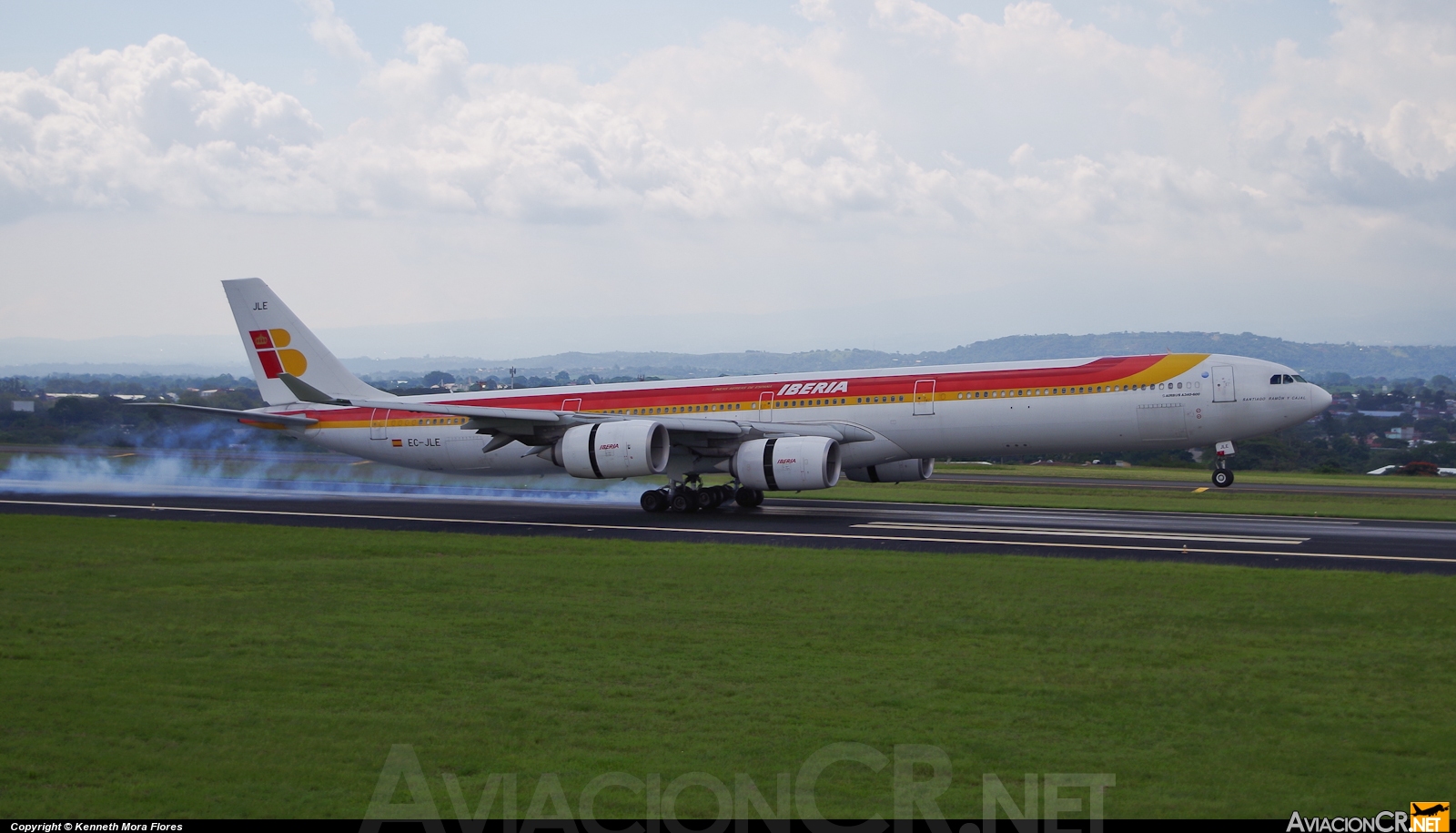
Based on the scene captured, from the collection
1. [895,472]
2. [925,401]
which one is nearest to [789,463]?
[925,401]

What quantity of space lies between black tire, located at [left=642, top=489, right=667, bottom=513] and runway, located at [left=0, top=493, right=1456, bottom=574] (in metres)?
0.59

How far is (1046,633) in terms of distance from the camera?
1511 cm

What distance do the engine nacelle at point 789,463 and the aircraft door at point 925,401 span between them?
2846 millimetres

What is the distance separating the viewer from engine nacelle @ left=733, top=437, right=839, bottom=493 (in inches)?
1218

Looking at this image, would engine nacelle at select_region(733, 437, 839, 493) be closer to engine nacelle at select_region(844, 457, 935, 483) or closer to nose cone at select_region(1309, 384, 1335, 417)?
engine nacelle at select_region(844, 457, 935, 483)

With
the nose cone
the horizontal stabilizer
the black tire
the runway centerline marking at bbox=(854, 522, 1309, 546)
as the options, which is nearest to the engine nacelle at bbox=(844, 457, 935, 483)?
the runway centerline marking at bbox=(854, 522, 1309, 546)

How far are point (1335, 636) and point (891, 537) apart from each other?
42.2 ft

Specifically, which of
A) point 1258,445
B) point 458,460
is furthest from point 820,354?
point 458,460

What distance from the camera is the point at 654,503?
33.8 meters

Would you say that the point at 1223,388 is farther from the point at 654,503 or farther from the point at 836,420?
the point at 654,503

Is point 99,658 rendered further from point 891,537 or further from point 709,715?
point 891,537

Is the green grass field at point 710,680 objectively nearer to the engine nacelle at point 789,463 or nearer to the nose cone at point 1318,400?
the engine nacelle at point 789,463

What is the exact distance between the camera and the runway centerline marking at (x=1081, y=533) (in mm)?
26672

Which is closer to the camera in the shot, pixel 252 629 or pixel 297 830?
pixel 297 830
